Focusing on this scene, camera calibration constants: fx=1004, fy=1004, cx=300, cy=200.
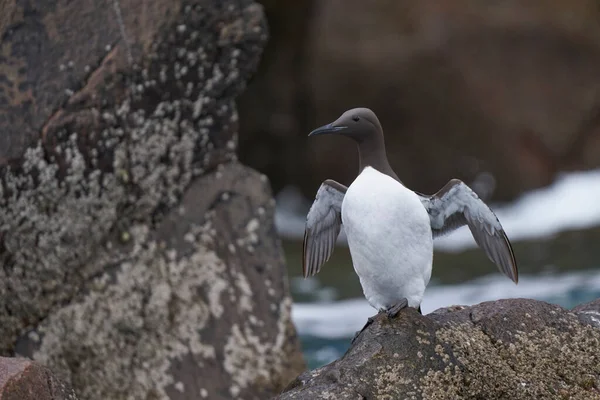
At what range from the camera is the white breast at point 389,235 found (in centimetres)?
452

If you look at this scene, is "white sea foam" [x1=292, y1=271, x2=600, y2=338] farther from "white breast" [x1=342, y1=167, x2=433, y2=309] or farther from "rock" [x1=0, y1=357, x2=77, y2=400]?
"rock" [x1=0, y1=357, x2=77, y2=400]

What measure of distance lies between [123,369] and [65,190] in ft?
3.72

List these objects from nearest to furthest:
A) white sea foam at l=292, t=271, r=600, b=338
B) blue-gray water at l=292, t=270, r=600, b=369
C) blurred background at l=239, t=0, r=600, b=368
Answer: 1. blue-gray water at l=292, t=270, r=600, b=369
2. white sea foam at l=292, t=271, r=600, b=338
3. blurred background at l=239, t=0, r=600, b=368

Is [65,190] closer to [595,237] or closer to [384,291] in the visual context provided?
[384,291]

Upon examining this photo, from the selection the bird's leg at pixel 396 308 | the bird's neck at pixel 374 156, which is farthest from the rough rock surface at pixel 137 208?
the bird's leg at pixel 396 308

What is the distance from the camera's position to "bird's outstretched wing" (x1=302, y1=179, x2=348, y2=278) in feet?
16.4

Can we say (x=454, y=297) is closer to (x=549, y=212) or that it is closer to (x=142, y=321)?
(x=549, y=212)

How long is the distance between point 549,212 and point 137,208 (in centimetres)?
705

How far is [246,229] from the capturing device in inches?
250

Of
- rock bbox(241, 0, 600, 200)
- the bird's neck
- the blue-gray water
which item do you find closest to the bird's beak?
the bird's neck

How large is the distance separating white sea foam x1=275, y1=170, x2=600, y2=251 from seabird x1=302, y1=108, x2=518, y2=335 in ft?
21.4

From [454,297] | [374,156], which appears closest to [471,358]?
[374,156]

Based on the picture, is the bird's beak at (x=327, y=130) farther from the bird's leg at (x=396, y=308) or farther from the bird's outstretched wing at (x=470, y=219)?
the bird's leg at (x=396, y=308)

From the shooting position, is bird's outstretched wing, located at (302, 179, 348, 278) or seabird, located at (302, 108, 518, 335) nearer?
seabird, located at (302, 108, 518, 335)
